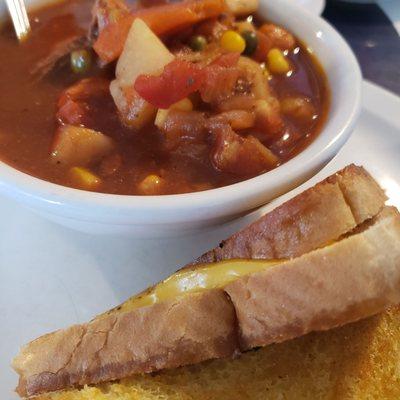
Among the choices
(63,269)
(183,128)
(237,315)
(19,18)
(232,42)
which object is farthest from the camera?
(19,18)

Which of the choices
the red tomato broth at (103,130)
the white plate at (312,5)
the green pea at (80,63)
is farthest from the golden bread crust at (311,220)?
the white plate at (312,5)

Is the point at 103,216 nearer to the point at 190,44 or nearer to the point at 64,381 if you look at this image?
the point at 64,381

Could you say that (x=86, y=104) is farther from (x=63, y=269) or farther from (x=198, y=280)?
(x=198, y=280)

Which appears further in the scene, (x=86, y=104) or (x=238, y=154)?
(x=86, y=104)

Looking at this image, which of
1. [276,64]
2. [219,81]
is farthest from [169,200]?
[276,64]

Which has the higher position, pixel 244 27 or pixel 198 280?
pixel 244 27

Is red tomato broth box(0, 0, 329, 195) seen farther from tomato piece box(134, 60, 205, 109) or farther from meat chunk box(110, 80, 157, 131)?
tomato piece box(134, 60, 205, 109)

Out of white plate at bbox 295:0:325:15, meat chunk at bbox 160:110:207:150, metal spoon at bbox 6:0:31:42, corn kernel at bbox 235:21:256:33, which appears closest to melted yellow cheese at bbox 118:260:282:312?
meat chunk at bbox 160:110:207:150

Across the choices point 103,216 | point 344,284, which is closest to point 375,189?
point 344,284

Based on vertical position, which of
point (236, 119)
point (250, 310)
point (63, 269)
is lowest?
point (63, 269)

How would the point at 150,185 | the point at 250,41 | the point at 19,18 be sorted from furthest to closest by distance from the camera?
1. the point at 19,18
2. the point at 250,41
3. the point at 150,185
